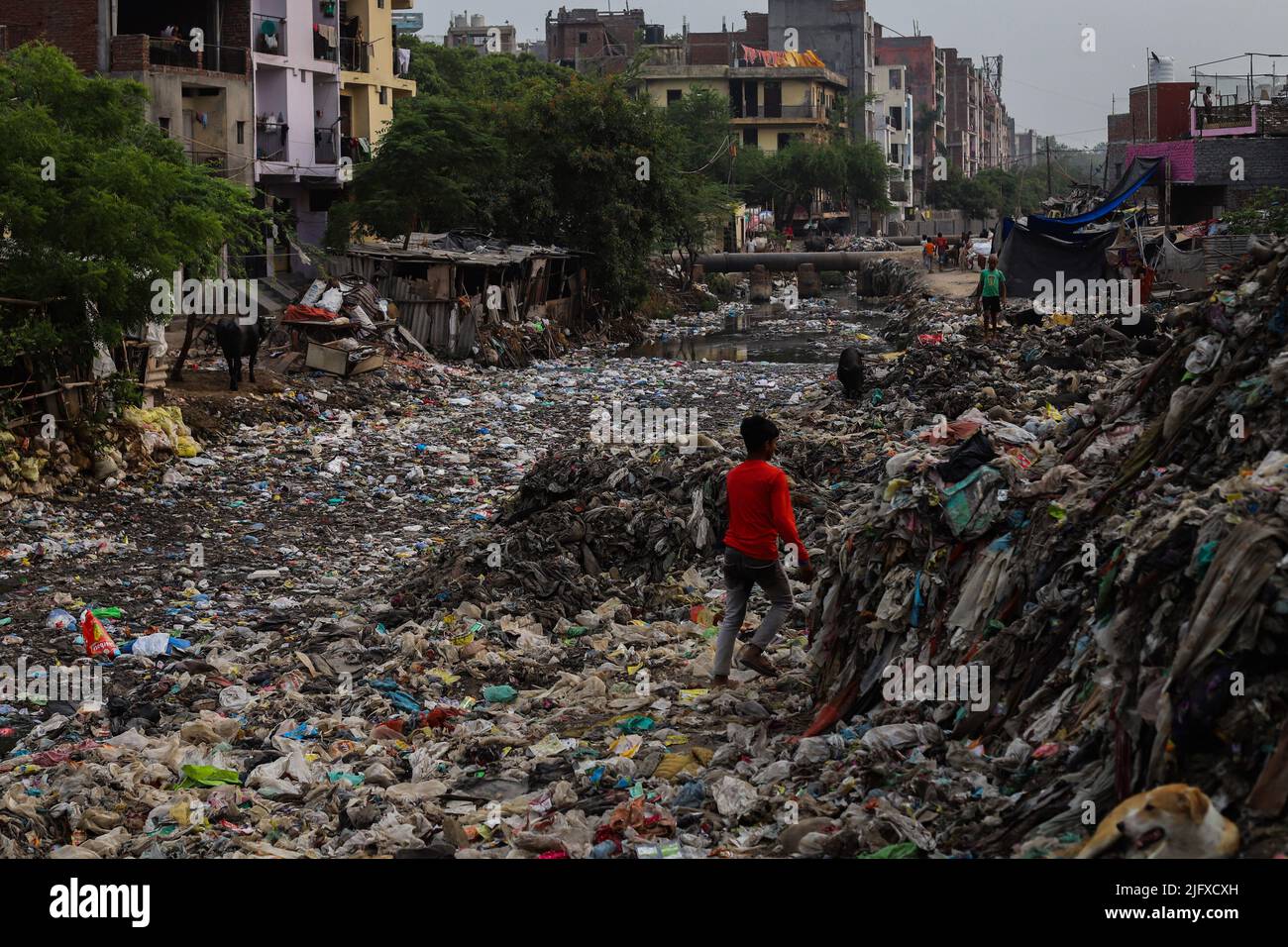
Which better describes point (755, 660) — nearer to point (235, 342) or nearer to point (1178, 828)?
point (1178, 828)

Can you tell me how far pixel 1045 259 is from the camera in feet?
86.0

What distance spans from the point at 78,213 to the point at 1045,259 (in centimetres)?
1792

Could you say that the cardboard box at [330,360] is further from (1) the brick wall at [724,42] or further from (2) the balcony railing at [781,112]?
(1) the brick wall at [724,42]

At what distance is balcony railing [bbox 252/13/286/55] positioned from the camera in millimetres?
30391

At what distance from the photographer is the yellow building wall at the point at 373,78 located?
3647 centimetres

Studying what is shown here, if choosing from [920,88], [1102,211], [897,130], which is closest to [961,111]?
[920,88]

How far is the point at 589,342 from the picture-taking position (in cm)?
3206

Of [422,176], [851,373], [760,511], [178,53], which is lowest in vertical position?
[760,511]

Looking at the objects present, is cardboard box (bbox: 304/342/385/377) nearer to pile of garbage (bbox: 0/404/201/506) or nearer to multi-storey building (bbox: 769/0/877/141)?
pile of garbage (bbox: 0/404/201/506)

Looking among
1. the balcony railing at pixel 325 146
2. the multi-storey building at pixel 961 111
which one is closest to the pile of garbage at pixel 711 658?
the balcony railing at pixel 325 146

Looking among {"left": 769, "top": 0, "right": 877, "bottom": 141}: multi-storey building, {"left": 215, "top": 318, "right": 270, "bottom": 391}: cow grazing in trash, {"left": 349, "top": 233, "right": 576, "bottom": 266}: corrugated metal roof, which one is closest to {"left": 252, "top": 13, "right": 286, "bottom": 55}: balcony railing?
{"left": 349, "top": 233, "right": 576, "bottom": 266}: corrugated metal roof

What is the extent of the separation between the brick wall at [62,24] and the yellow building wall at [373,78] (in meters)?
9.86

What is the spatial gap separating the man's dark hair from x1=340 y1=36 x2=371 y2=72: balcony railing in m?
31.0
